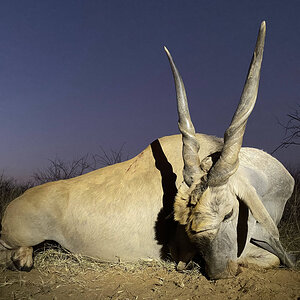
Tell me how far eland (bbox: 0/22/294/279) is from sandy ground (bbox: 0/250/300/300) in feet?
0.38

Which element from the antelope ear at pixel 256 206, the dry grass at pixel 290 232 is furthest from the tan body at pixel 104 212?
the dry grass at pixel 290 232

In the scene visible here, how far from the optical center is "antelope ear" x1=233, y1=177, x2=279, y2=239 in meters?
2.71

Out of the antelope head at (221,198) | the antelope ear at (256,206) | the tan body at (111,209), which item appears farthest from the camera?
the tan body at (111,209)

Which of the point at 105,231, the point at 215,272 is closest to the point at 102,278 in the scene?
the point at 105,231

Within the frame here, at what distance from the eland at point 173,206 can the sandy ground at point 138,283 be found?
0.12m

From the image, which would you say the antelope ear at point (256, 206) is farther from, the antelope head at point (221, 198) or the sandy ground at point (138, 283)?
the sandy ground at point (138, 283)

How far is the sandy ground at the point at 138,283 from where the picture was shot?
8.55 feet

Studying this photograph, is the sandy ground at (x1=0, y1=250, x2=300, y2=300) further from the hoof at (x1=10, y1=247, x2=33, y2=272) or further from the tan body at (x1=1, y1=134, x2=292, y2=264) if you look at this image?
the tan body at (x1=1, y1=134, x2=292, y2=264)

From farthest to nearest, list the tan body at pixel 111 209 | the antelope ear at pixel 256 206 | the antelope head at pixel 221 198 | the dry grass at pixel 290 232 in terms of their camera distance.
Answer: the dry grass at pixel 290 232, the tan body at pixel 111 209, the antelope ear at pixel 256 206, the antelope head at pixel 221 198

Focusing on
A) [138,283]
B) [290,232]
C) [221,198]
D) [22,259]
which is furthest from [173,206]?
[290,232]

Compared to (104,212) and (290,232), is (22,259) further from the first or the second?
(290,232)

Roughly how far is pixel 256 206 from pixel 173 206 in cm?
71

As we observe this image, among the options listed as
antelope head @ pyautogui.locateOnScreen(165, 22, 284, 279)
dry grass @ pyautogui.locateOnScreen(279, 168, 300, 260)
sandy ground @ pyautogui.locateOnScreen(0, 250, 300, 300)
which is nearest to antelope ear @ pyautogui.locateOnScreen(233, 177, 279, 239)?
antelope head @ pyautogui.locateOnScreen(165, 22, 284, 279)

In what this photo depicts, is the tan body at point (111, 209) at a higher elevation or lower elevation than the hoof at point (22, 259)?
higher
